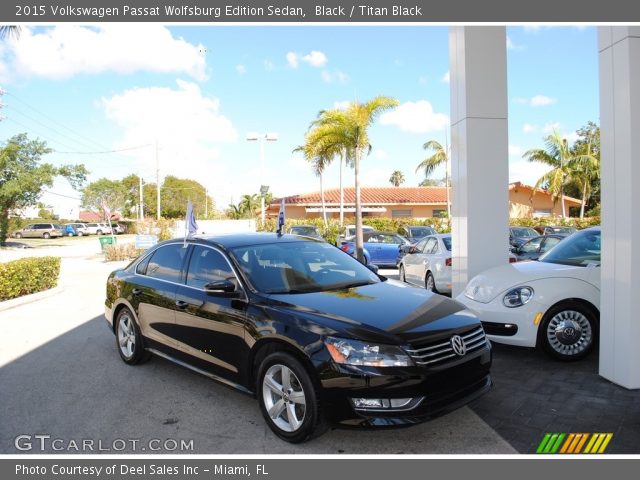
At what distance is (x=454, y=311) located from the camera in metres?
4.11

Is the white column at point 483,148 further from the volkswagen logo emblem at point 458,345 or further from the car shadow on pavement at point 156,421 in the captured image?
the volkswagen logo emblem at point 458,345

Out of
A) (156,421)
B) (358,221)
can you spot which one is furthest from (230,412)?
(358,221)

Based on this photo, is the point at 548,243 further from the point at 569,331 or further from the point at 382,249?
the point at 569,331

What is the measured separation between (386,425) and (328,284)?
152 cm

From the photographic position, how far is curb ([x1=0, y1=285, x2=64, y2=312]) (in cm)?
998

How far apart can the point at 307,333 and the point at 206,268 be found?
1650mm

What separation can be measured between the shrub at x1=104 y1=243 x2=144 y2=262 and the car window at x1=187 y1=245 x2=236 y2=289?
1864 cm

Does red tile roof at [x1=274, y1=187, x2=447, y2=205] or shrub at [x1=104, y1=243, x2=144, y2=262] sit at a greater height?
red tile roof at [x1=274, y1=187, x2=447, y2=205]

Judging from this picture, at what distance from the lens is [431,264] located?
10133 mm

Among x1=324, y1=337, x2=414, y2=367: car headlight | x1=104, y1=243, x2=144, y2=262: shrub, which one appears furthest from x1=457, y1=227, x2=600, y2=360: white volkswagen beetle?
x1=104, y1=243, x2=144, y2=262: shrub

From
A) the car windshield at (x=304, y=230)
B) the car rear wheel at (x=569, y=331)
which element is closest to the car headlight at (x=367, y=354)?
the car rear wheel at (x=569, y=331)

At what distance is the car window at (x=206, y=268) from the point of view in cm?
457

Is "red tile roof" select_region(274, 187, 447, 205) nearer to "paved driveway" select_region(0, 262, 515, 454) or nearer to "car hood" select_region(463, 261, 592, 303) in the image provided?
"car hood" select_region(463, 261, 592, 303)

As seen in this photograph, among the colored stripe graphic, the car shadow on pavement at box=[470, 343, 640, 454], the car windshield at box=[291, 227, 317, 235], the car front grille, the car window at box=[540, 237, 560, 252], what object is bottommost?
the colored stripe graphic
